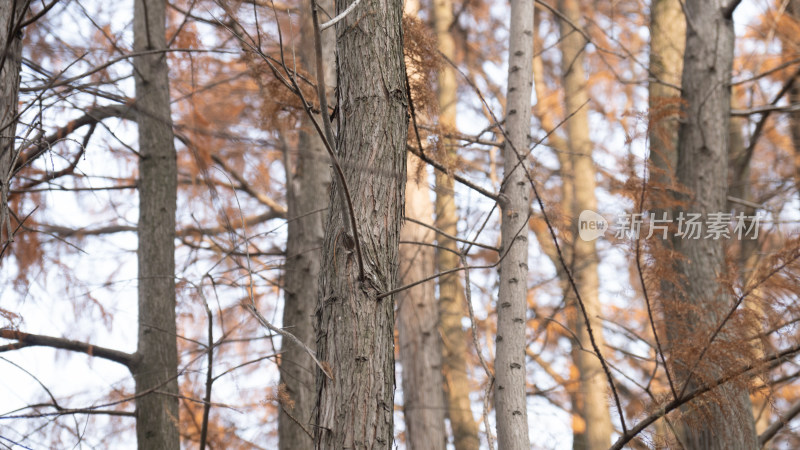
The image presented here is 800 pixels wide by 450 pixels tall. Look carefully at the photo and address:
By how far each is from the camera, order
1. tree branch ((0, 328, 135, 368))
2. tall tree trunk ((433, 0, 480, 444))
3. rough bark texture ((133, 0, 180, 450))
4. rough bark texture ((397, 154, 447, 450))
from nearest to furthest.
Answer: tree branch ((0, 328, 135, 368))
rough bark texture ((133, 0, 180, 450))
rough bark texture ((397, 154, 447, 450))
tall tree trunk ((433, 0, 480, 444))

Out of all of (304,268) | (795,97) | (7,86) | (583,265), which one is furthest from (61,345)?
(795,97)

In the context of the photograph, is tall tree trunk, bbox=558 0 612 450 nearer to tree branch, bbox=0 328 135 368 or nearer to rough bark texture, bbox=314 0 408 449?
rough bark texture, bbox=314 0 408 449

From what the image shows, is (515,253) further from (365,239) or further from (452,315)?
(452,315)

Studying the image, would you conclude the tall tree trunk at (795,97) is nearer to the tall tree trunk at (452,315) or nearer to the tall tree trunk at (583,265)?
the tall tree trunk at (583,265)

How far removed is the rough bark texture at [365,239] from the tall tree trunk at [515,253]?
1.83ft

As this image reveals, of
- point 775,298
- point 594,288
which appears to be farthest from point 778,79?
point 775,298

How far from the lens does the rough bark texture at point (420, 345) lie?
203 inches

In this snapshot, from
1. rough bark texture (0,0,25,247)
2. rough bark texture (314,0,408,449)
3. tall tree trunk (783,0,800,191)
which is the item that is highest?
tall tree trunk (783,0,800,191)

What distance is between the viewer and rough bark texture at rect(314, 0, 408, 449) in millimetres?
1964

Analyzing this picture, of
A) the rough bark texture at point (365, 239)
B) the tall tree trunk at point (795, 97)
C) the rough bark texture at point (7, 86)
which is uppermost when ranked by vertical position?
the tall tree trunk at point (795, 97)

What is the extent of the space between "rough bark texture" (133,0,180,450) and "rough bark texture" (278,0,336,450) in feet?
2.88

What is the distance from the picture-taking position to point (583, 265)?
20.7ft

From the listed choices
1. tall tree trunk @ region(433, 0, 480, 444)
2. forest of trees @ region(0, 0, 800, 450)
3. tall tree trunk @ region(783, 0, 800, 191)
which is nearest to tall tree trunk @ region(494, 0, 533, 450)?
forest of trees @ region(0, 0, 800, 450)

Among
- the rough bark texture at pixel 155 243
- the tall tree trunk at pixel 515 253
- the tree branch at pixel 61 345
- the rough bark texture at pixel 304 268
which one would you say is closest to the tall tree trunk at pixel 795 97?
the tall tree trunk at pixel 515 253
